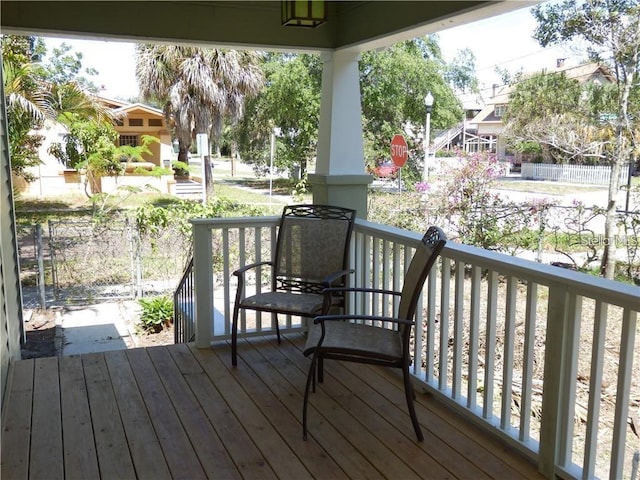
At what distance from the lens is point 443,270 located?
2.81 meters

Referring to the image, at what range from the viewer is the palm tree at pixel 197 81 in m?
11.9

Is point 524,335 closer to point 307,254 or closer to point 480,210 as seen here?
point 307,254

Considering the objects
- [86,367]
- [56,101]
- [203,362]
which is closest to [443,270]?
[203,362]

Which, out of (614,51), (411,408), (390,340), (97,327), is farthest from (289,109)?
(411,408)

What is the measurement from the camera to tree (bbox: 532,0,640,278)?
7.85 meters

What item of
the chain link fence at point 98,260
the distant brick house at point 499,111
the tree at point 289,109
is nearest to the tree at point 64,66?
the tree at point 289,109

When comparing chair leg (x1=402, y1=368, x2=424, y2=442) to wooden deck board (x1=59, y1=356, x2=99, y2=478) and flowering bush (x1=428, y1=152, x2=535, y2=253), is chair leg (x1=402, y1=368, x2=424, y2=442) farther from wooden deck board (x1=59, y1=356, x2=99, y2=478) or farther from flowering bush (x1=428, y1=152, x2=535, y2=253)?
flowering bush (x1=428, y1=152, x2=535, y2=253)

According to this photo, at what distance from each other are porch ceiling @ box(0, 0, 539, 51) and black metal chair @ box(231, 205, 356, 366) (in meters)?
1.17

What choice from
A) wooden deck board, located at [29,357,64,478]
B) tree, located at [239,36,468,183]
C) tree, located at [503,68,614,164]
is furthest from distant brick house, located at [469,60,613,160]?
wooden deck board, located at [29,357,64,478]

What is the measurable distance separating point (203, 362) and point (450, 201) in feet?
20.3

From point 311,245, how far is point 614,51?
6739 millimetres

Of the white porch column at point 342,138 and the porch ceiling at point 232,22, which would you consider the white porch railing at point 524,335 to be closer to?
the white porch column at point 342,138

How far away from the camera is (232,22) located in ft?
12.5

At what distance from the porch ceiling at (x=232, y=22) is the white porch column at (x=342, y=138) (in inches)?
6.9
